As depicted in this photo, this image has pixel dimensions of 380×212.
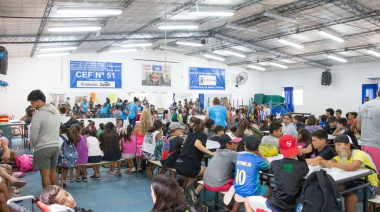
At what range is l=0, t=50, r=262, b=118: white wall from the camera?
12922 millimetres

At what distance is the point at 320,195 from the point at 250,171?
2.83 ft

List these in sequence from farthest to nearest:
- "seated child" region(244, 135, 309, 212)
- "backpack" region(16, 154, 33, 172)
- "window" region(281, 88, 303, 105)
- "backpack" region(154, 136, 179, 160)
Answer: "window" region(281, 88, 303, 105) < "backpack" region(16, 154, 33, 172) < "backpack" region(154, 136, 179, 160) < "seated child" region(244, 135, 309, 212)

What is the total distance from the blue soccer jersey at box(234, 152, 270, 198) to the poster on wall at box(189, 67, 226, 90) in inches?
561

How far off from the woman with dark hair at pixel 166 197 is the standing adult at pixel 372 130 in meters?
2.94

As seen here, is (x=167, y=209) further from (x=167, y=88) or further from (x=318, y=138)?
(x=167, y=88)

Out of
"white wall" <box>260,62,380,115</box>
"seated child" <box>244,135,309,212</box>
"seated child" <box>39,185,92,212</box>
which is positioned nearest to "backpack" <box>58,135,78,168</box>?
"seated child" <box>39,185,92,212</box>

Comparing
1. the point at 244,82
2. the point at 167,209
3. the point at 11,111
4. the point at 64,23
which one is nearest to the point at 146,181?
the point at 167,209

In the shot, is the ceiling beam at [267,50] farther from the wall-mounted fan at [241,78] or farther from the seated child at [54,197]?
the seated child at [54,197]

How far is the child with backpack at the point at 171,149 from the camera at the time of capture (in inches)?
176

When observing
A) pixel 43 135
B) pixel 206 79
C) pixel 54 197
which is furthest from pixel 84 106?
pixel 54 197

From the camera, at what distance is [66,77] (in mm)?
13859

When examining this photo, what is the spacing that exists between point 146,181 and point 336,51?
11844 mm

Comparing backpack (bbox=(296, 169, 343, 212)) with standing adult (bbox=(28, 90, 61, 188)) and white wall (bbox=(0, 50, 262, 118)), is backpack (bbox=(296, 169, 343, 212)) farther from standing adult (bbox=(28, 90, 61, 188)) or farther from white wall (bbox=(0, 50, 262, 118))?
white wall (bbox=(0, 50, 262, 118))

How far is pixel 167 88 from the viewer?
54.4ft
